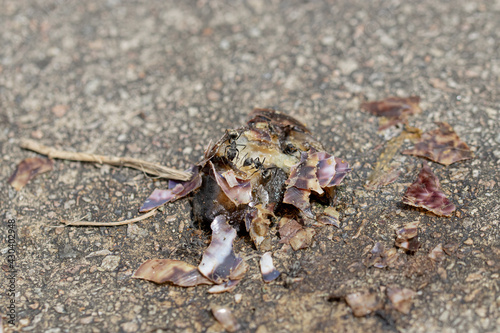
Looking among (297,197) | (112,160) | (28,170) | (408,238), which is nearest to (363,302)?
(408,238)

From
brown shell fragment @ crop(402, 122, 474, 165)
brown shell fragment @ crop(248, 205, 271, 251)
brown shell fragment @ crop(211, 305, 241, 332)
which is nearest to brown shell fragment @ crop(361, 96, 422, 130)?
brown shell fragment @ crop(402, 122, 474, 165)

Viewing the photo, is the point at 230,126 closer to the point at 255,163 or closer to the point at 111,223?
the point at 255,163

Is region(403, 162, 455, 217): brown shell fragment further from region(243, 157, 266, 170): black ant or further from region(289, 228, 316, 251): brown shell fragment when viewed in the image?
region(243, 157, 266, 170): black ant

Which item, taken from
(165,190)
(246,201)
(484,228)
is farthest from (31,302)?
(484,228)

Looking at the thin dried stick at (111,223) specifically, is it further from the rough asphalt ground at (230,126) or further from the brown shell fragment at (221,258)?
the brown shell fragment at (221,258)

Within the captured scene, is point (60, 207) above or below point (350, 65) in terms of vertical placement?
below

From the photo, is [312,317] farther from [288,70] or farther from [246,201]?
[288,70]

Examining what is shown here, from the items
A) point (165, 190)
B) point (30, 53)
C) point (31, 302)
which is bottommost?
point (31, 302)
